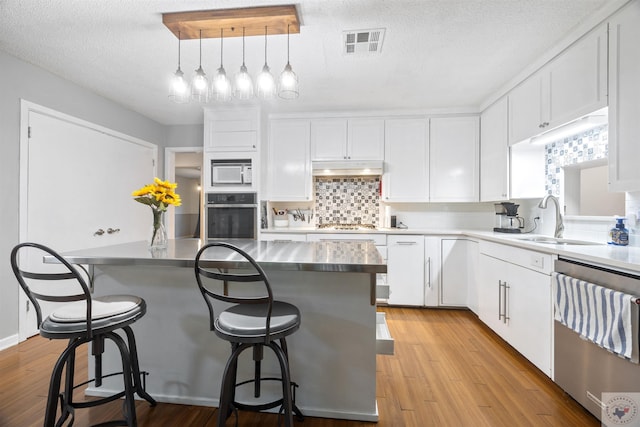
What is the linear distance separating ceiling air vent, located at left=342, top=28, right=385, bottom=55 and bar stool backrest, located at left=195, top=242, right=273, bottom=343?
5.68 ft

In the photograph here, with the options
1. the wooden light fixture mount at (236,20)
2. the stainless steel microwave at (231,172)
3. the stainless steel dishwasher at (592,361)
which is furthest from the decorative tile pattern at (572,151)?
the stainless steel microwave at (231,172)

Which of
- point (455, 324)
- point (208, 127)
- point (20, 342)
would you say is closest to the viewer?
point (20, 342)

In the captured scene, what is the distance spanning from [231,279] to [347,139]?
290cm

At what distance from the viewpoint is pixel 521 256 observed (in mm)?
2193

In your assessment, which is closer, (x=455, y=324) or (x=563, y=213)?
(x=563, y=213)

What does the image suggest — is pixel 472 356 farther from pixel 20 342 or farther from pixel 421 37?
pixel 20 342

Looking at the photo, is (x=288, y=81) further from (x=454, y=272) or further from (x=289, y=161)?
(x=454, y=272)

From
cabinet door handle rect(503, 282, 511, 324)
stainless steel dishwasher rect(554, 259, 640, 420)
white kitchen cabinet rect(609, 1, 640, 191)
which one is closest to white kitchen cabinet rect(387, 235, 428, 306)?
cabinet door handle rect(503, 282, 511, 324)

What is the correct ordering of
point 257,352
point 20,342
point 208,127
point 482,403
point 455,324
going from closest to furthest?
point 257,352
point 482,403
point 20,342
point 455,324
point 208,127

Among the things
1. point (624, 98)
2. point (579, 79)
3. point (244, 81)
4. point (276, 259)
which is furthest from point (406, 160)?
point (276, 259)

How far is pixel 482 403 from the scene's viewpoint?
1748 mm

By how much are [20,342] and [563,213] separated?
482 centimetres

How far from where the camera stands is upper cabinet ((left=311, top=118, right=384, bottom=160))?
371cm

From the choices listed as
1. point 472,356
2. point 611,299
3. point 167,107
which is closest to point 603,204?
point 611,299
